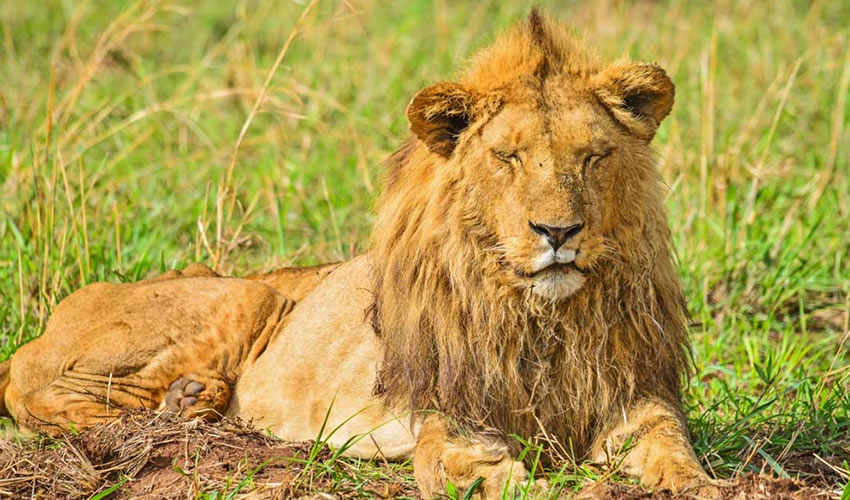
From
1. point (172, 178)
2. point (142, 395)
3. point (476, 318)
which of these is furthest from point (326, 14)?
point (476, 318)

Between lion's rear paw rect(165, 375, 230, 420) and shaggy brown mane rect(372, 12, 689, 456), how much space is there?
2.48 ft

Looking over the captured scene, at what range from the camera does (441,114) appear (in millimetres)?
3348

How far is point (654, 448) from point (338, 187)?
344 cm

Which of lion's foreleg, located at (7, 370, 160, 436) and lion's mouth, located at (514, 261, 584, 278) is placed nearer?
lion's mouth, located at (514, 261, 584, 278)

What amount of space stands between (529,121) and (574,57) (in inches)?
13.7

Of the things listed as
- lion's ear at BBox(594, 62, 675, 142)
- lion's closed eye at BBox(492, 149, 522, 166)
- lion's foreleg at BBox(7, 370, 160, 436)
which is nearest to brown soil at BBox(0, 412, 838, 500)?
lion's foreleg at BBox(7, 370, 160, 436)

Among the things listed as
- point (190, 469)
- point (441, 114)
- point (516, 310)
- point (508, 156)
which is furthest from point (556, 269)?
point (190, 469)

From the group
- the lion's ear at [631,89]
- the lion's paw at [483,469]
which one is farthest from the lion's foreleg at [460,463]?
the lion's ear at [631,89]

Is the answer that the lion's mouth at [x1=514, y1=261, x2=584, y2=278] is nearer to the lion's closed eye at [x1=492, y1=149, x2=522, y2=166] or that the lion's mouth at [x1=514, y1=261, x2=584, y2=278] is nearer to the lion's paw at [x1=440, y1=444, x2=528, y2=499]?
the lion's closed eye at [x1=492, y1=149, x2=522, y2=166]

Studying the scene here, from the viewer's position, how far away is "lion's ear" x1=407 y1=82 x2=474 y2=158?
3312 millimetres

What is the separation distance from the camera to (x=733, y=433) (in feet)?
12.4

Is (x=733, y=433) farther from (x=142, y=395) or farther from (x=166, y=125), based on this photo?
(x=166, y=125)

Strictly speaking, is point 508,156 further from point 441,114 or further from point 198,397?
point 198,397

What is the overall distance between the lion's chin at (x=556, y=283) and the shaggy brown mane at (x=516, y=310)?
0.24 feet
